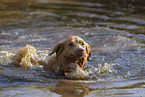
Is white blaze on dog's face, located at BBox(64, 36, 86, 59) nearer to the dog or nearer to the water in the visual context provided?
the dog

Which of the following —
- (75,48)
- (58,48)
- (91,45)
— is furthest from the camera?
(91,45)

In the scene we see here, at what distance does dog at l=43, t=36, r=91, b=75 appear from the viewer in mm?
6279

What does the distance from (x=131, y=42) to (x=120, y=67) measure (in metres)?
2.72

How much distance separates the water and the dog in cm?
26

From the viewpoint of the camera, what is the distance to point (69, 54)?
6.41m

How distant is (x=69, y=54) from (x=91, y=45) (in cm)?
342

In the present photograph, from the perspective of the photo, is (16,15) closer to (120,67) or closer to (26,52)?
(26,52)

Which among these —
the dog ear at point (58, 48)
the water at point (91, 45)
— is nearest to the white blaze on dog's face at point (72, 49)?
the dog ear at point (58, 48)

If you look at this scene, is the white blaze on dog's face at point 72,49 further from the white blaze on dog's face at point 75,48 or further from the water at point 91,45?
the water at point 91,45

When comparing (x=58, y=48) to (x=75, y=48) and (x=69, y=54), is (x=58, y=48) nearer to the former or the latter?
(x=69, y=54)

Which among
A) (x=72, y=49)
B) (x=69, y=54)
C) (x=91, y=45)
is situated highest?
(x=72, y=49)

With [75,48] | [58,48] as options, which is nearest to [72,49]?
[75,48]

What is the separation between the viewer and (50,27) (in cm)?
1228

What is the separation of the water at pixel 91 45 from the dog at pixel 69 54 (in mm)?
259
